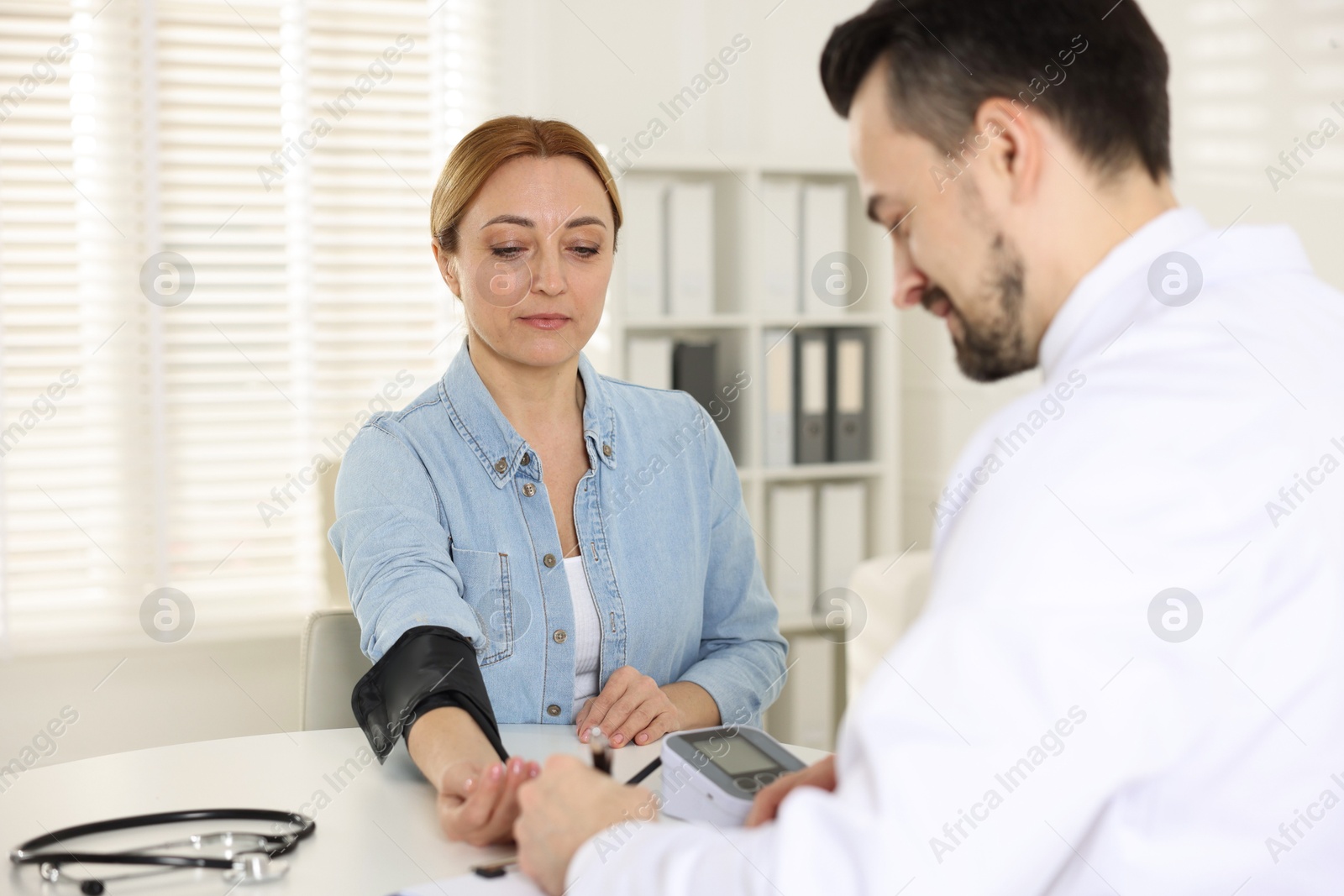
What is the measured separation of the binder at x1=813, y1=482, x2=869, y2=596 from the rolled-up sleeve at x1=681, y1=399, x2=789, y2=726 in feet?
5.04

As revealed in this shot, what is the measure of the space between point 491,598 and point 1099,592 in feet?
3.39

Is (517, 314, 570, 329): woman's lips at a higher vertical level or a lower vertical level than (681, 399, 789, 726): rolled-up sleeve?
higher

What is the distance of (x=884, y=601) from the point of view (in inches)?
112

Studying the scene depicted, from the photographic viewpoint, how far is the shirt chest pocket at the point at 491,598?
5.07ft

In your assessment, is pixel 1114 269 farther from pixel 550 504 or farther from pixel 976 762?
pixel 550 504

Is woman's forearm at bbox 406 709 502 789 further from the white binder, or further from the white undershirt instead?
the white binder

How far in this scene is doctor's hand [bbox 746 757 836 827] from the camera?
0.95 metres

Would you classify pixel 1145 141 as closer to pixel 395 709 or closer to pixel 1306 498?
pixel 1306 498

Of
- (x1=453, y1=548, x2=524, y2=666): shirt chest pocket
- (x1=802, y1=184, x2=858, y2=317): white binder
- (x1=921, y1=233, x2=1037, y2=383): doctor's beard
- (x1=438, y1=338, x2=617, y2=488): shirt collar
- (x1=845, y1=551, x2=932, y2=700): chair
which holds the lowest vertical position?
(x1=845, y1=551, x2=932, y2=700): chair

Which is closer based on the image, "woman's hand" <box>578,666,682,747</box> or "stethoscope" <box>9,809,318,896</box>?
"stethoscope" <box>9,809,318,896</box>

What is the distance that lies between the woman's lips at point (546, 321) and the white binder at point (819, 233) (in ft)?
5.78

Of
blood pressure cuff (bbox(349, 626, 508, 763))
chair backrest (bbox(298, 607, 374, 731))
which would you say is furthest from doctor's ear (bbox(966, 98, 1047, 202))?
chair backrest (bbox(298, 607, 374, 731))

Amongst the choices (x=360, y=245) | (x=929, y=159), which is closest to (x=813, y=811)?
(x=929, y=159)

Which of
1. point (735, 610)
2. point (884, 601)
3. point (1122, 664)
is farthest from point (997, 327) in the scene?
point (884, 601)
